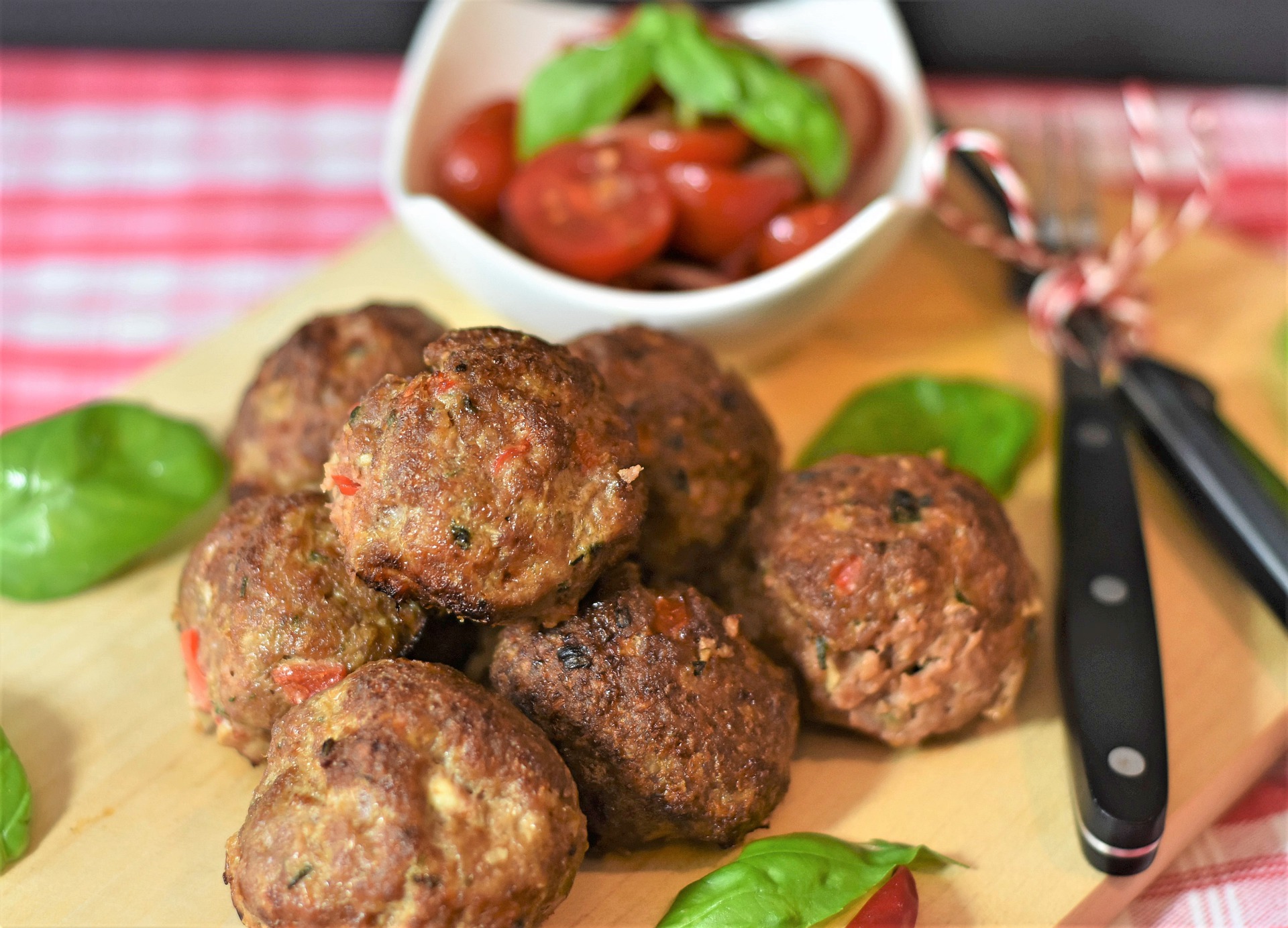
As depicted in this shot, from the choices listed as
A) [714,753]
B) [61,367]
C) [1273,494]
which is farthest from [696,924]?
[61,367]

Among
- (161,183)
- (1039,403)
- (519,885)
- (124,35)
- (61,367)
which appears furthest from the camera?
(124,35)

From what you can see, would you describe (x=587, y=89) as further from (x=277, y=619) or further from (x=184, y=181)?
(x=184, y=181)

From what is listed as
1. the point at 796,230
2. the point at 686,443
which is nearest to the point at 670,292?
the point at 796,230

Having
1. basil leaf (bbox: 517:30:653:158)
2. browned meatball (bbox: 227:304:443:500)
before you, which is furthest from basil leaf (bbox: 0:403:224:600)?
basil leaf (bbox: 517:30:653:158)

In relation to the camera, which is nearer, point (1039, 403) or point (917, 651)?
point (917, 651)

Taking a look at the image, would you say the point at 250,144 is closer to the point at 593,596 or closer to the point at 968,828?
the point at 593,596

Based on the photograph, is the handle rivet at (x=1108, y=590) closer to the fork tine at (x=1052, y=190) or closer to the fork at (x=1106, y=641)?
the fork at (x=1106, y=641)

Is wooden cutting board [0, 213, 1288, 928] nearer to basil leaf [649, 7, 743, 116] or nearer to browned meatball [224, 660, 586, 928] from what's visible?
browned meatball [224, 660, 586, 928]

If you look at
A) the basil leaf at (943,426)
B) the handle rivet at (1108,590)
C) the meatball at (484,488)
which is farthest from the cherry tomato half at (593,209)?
the handle rivet at (1108,590)
